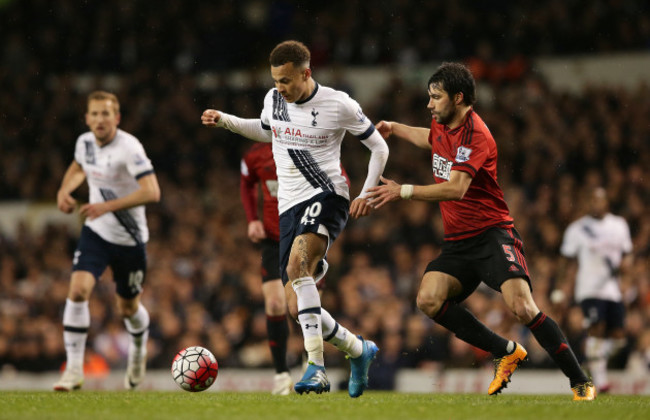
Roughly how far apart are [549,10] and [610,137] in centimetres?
427

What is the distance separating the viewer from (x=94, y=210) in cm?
866

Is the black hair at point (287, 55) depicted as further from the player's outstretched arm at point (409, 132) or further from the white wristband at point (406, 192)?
the white wristband at point (406, 192)

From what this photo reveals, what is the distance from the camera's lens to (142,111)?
63.0ft

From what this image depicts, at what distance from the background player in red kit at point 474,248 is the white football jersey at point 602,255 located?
4.00 meters

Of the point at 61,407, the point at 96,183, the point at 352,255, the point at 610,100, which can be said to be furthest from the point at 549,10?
the point at 61,407

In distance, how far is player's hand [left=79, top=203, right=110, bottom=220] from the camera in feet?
28.3

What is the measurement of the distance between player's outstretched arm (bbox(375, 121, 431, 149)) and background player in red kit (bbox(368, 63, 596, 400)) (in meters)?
0.17

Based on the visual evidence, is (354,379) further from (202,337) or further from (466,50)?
(466,50)

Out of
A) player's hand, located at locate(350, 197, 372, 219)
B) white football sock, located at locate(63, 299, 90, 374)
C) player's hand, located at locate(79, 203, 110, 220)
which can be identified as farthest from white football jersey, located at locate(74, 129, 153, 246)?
player's hand, located at locate(350, 197, 372, 219)

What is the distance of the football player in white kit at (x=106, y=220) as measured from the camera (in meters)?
9.02

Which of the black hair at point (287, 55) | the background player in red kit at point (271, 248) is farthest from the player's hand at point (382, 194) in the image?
the background player in red kit at point (271, 248)

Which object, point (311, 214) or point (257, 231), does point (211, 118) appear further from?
point (257, 231)

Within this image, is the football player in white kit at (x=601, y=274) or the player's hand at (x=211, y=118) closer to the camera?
the player's hand at (x=211, y=118)

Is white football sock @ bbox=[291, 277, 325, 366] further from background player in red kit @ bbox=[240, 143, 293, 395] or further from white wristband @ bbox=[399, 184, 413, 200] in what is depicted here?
background player in red kit @ bbox=[240, 143, 293, 395]
